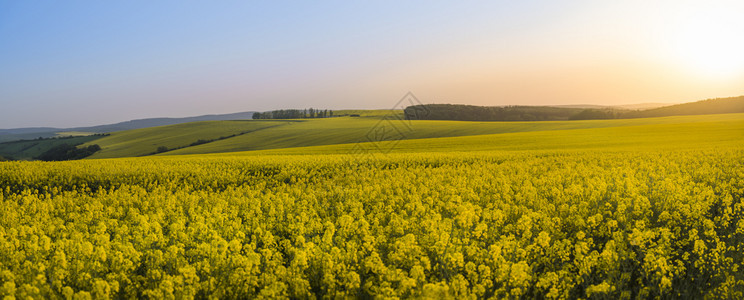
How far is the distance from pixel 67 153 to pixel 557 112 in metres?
97.3

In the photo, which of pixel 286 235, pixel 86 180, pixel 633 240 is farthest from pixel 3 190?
pixel 633 240

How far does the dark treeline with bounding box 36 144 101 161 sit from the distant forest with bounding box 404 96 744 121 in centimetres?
5434

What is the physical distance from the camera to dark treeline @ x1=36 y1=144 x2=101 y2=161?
67.1 m

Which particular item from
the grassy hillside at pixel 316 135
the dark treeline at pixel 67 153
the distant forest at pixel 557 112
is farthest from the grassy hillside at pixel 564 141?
the dark treeline at pixel 67 153

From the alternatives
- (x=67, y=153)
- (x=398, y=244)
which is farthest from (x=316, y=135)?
(x=398, y=244)

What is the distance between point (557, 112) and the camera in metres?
90.8

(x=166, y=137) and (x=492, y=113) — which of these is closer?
(x=166, y=137)

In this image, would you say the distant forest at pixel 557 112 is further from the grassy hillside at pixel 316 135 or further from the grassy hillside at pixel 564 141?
the grassy hillside at pixel 564 141

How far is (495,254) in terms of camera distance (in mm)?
4594

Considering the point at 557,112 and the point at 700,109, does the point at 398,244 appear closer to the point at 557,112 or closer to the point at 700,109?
the point at 557,112

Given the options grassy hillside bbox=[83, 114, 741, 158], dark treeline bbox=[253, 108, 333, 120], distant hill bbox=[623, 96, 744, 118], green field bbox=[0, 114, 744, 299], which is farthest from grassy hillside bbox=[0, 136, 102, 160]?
distant hill bbox=[623, 96, 744, 118]

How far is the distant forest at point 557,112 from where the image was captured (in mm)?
77250

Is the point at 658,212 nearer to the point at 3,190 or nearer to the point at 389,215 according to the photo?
the point at 389,215

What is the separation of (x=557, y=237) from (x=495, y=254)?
87.9 inches
